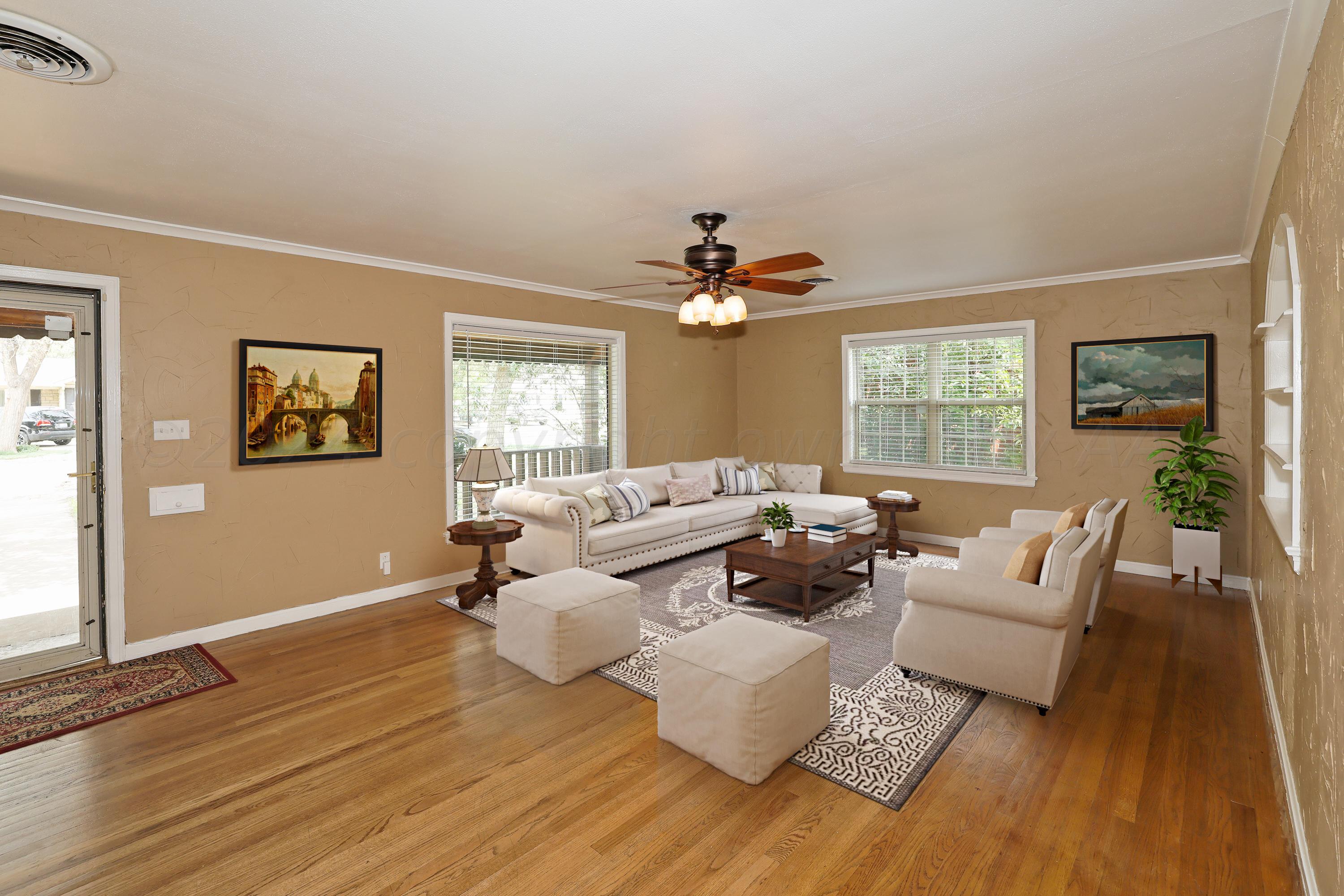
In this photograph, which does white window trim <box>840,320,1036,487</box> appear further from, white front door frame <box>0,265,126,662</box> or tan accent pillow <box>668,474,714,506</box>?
white front door frame <box>0,265,126,662</box>

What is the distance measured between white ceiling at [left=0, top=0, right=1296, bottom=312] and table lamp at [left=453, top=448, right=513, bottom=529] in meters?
1.55

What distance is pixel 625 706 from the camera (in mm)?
3135

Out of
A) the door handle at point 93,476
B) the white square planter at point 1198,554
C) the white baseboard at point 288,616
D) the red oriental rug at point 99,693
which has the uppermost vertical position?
the door handle at point 93,476

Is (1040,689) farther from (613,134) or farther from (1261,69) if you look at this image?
(613,134)

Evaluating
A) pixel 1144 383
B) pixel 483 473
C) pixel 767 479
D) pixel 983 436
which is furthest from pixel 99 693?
pixel 1144 383

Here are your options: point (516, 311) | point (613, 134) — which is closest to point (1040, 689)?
point (613, 134)

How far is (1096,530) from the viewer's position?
11.5 feet

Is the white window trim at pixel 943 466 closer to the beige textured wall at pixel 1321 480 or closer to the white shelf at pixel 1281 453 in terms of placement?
the white shelf at pixel 1281 453

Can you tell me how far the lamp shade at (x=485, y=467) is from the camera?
4617 millimetres

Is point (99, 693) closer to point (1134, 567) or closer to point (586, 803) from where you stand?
point (586, 803)

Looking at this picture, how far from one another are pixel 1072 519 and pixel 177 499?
5507 mm

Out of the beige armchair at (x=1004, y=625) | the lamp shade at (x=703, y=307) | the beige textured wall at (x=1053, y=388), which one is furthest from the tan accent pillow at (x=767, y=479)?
the beige armchair at (x=1004, y=625)

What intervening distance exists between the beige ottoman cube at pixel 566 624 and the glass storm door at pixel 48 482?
2.46 meters

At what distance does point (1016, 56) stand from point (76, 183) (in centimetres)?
420
